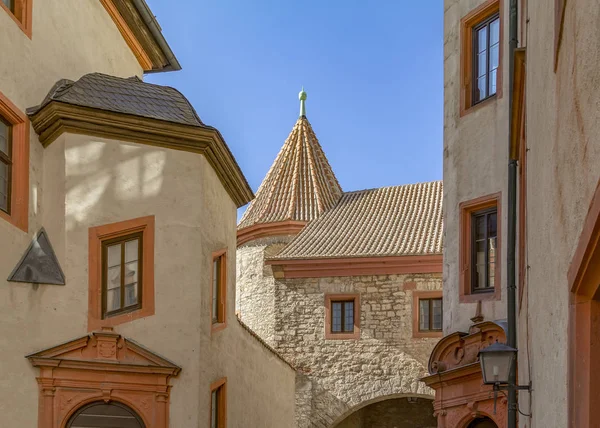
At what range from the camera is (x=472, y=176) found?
55.6 feet

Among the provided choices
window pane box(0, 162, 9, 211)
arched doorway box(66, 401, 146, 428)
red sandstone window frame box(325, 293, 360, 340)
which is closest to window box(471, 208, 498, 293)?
arched doorway box(66, 401, 146, 428)

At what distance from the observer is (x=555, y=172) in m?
5.97

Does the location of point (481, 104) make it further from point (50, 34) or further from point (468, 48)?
point (50, 34)

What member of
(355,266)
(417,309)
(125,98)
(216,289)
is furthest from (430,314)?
(125,98)

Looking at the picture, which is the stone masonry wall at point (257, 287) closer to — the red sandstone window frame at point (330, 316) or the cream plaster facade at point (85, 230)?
the red sandstone window frame at point (330, 316)

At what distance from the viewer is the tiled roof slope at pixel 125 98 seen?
15.7 meters

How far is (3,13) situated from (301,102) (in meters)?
24.5

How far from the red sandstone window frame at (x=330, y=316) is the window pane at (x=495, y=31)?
13.7 metres

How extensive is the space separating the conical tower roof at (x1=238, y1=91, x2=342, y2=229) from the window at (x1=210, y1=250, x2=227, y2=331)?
15645 mm

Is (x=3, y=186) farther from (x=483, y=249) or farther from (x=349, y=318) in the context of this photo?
(x=349, y=318)

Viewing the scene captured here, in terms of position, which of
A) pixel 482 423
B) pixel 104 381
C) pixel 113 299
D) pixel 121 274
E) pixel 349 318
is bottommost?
pixel 482 423

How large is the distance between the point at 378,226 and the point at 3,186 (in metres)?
18.4

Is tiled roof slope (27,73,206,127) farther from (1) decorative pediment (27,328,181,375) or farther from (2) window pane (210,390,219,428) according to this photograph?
(2) window pane (210,390,219,428)

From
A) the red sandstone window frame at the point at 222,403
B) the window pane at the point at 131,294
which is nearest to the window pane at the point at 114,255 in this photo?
the window pane at the point at 131,294
